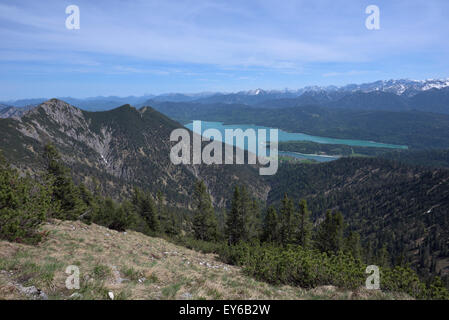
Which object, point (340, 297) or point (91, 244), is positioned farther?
point (91, 244)

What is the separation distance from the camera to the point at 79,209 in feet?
90.6

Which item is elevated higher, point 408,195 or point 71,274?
point 71,274

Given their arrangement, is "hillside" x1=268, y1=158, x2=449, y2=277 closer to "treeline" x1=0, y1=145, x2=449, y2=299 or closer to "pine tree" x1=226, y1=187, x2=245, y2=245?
"treeline" x1=0, y1=145, x2=449, y2=299

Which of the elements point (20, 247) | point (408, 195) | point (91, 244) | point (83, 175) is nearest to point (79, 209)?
point (91, 244)

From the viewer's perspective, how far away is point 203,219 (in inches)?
1815

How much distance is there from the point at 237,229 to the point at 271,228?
631cm

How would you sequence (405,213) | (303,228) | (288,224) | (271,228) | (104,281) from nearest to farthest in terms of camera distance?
(104,281) < (303,228) < (288,224) < (271,228) < (405,213)

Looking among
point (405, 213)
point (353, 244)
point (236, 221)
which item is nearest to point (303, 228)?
point (236, 221)

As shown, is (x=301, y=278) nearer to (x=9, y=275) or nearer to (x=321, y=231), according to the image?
(x=9, y=275)

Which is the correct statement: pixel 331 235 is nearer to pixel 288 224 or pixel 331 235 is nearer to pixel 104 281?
pixel 288 224

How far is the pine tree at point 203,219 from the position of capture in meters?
46.1

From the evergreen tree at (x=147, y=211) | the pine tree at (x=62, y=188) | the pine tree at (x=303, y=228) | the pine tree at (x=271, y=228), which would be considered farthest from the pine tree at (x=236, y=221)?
the pine tree at (x=62, y=188)

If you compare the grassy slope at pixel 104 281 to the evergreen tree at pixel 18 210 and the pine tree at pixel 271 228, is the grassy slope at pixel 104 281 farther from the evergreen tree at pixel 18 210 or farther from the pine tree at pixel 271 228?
the pine tree at pixel 271 228

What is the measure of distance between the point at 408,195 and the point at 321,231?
161 m
